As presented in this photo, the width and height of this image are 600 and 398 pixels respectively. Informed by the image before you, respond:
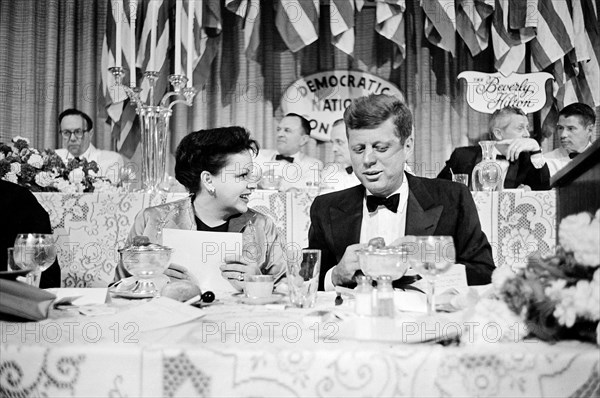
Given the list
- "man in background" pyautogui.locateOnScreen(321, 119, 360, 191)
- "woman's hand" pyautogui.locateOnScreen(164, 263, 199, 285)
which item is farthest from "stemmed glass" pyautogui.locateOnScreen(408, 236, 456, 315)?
"man in background" pyautogui.locateOnScreen(321, 119, 360, 191)

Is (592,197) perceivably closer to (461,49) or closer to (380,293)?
(380,293)

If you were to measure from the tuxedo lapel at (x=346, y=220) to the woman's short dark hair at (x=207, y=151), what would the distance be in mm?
400

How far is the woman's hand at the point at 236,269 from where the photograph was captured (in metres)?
1.73

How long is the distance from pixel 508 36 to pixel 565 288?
174 inches

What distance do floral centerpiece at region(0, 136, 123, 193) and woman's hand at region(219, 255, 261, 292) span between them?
4.20 ft

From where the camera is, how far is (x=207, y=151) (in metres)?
2.31

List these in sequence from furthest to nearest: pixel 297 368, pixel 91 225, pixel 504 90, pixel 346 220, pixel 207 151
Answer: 1. pixel 504 90
2. pixel 91 225
3. pixel 207 151
4. pixel 346 220
5. pixel 297 368

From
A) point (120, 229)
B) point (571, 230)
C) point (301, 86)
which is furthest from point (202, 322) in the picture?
point (301, 86)

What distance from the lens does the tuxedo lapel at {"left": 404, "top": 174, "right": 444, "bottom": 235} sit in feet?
6.85

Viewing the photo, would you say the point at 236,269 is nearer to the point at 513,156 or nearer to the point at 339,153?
the point at 513,156

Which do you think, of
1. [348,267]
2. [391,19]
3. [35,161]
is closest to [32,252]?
[348,267]

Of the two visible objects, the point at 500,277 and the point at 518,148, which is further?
the point at 518,148

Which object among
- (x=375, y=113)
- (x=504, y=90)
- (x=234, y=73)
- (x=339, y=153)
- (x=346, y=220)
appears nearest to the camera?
(x=375, y=113)

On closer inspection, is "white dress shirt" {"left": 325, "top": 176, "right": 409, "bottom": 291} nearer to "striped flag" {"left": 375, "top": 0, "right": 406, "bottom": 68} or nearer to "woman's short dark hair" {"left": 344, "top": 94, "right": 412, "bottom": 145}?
"woman's short dark hair" {"left": 344, "top": 94, "right": 412, "bottom": 145}
